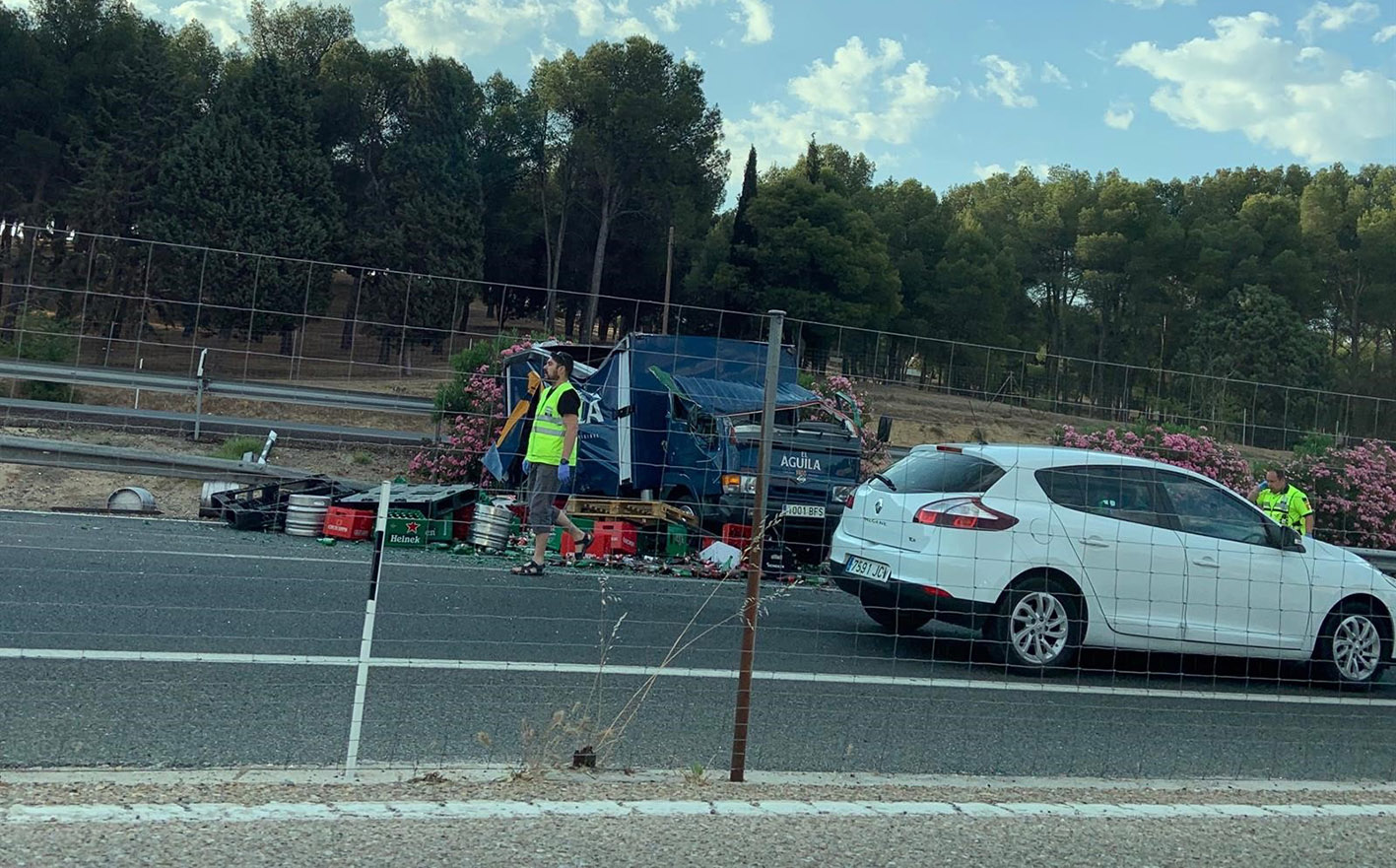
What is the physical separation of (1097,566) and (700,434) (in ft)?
21.2

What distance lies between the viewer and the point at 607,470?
583 inches

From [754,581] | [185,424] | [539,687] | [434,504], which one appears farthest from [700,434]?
[754,581]

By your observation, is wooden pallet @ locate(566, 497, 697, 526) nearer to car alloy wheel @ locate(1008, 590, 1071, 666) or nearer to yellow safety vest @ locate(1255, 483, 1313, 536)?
car alloy wheel @ locate(1008, 590, 1071, 666)

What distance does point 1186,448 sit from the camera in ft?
52.9

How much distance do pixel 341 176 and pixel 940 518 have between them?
4420 cm

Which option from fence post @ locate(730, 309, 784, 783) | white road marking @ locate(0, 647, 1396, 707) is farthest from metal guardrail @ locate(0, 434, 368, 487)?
fence post @ locate(730, 309, 784, 783)

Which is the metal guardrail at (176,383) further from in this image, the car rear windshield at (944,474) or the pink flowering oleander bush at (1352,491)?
the pink flowering oleander bush at (1352,491)

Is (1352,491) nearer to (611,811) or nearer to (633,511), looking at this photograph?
(633,511)

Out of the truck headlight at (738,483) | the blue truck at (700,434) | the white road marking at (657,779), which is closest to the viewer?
the white road marking at (657,779)

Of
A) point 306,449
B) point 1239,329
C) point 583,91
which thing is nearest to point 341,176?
A: point 583,91

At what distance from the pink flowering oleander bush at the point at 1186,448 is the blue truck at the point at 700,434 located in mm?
3452

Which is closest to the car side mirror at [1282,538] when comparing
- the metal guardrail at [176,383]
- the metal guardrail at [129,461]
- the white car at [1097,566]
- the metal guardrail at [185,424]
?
the white car at [1097,566]

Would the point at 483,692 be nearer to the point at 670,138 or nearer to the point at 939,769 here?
the point at 939,769

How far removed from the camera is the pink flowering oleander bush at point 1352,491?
16.3 meters
